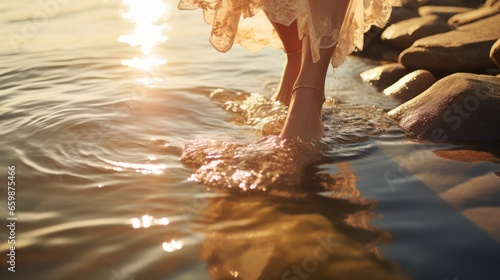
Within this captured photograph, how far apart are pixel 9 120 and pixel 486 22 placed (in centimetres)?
352

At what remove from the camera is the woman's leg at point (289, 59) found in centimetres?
Answer: 333

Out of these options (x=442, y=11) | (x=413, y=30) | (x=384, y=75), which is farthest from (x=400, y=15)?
(x=384, y=75)

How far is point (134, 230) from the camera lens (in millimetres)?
1925

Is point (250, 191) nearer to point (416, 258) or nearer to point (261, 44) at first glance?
point (416, 258)

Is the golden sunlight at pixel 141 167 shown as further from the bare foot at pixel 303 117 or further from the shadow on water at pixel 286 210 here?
the bare foot at pixel 303 117

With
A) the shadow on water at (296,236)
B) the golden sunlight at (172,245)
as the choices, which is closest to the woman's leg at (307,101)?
the shadow on water at (296,236)

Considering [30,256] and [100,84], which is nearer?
[30,256]

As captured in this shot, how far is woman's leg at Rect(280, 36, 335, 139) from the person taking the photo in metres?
2.70

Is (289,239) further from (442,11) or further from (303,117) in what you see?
(442,11)

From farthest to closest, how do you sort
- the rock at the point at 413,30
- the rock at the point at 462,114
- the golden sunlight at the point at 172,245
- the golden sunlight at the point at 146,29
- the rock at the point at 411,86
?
the rock at the point at 413,30, the golden sunlight at the point at 146,29, the rock at the point at 411,86, the rock at the point at 462,114, the golden sunlight at the point at 172,245

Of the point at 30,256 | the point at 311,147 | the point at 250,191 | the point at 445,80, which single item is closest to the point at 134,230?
the point at 30,256

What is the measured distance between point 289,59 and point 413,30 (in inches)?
74.4

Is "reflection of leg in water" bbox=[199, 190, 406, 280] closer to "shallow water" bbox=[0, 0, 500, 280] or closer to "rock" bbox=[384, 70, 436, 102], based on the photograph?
"shallow water" bbox=[0, 0, 500, 280]

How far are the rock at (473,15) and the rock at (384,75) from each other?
3.24ft
